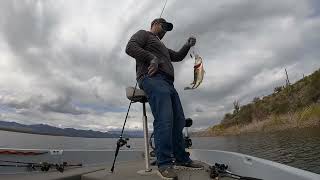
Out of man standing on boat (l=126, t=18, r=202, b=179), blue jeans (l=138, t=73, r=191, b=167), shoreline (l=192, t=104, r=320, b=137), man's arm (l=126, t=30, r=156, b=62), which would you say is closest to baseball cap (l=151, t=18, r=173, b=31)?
man standing on boat (l=126, t=18, r=202, b=179)

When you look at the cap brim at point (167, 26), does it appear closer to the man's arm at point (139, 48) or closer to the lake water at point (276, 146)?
the man's arm at point (139, 48)

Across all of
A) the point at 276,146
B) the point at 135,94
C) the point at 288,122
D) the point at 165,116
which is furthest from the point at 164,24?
the point at 288,122

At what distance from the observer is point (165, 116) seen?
384 cm

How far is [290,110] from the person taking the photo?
69.9 meters

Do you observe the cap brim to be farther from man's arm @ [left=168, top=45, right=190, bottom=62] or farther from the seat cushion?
the seat cushion

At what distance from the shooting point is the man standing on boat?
3.76 m

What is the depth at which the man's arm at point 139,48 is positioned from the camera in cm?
411

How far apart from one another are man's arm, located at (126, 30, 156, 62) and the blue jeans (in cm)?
24

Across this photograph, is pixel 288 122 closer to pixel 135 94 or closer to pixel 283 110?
pixel 283 110

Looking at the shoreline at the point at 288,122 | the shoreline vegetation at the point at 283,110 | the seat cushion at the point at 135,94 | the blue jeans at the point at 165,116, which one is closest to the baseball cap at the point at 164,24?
the blue jeans at the point at 165,116

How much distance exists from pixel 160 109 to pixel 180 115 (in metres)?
0.53

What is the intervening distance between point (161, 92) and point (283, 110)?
7325cm

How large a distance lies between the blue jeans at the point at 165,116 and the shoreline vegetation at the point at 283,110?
57186 mm

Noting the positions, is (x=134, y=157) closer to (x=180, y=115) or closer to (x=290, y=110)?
(x=180, y=115)
